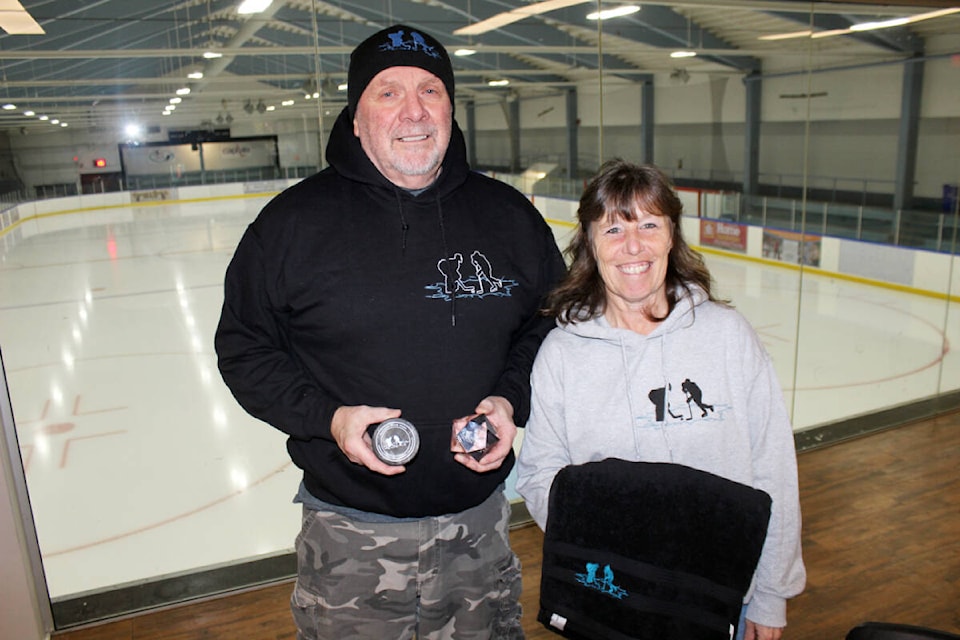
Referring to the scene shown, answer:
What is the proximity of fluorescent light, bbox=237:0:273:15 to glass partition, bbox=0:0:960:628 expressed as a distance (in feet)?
0.22

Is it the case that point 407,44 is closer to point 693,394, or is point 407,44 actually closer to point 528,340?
point 528,340

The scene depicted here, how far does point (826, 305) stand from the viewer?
27.8 feet

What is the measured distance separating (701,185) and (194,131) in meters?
6.00

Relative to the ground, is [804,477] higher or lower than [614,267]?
lower

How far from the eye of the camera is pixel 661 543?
131cm

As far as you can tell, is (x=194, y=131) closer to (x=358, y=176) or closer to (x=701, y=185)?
(x=358, y=176)

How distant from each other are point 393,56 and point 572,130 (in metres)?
2.98

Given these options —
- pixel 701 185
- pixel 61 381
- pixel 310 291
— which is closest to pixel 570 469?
pixel 310 291

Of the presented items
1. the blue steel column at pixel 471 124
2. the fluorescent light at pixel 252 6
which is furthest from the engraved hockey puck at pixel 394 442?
the fluorescent light at pixel 252 6

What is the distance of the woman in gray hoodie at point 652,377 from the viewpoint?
1350 millimetres

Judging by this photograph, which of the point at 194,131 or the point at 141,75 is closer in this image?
the point at 141,75

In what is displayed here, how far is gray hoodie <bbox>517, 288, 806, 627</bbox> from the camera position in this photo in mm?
1347

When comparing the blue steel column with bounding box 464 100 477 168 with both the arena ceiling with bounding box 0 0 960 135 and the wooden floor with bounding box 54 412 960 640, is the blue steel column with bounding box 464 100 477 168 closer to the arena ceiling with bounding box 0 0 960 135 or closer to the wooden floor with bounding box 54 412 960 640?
the arena ceiling with bounding box 0 0 960 135

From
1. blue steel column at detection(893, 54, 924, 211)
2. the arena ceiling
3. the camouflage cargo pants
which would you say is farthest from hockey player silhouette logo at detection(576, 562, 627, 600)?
blue steel column at detection(893, 54, 924, 211)
